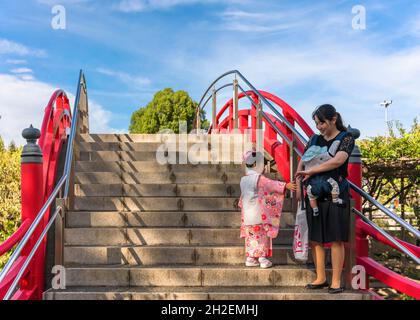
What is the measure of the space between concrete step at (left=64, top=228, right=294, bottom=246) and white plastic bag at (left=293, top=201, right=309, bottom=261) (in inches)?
34.5

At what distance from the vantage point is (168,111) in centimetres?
3497

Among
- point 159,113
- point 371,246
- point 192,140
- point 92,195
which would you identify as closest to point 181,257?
point 92,195

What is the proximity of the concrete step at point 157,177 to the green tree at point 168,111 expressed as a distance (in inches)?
1114

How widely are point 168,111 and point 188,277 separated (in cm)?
3114

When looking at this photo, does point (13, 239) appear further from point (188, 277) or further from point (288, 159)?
point (288, 159)

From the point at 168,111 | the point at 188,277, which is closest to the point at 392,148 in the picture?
the point at 188,277

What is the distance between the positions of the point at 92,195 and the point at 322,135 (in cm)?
311

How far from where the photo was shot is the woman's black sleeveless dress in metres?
4.00

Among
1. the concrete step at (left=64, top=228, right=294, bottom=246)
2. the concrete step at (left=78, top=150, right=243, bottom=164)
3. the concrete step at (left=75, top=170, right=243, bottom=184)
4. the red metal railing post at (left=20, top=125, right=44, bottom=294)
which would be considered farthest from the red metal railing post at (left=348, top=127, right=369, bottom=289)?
the red metal railing post at (left=20, top=125, right=44, bottom=294)

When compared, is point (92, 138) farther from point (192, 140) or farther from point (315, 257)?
point (315, 257)

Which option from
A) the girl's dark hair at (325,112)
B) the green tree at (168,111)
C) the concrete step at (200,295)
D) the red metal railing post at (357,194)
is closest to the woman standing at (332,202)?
the girl's dark hair at (325,112)
